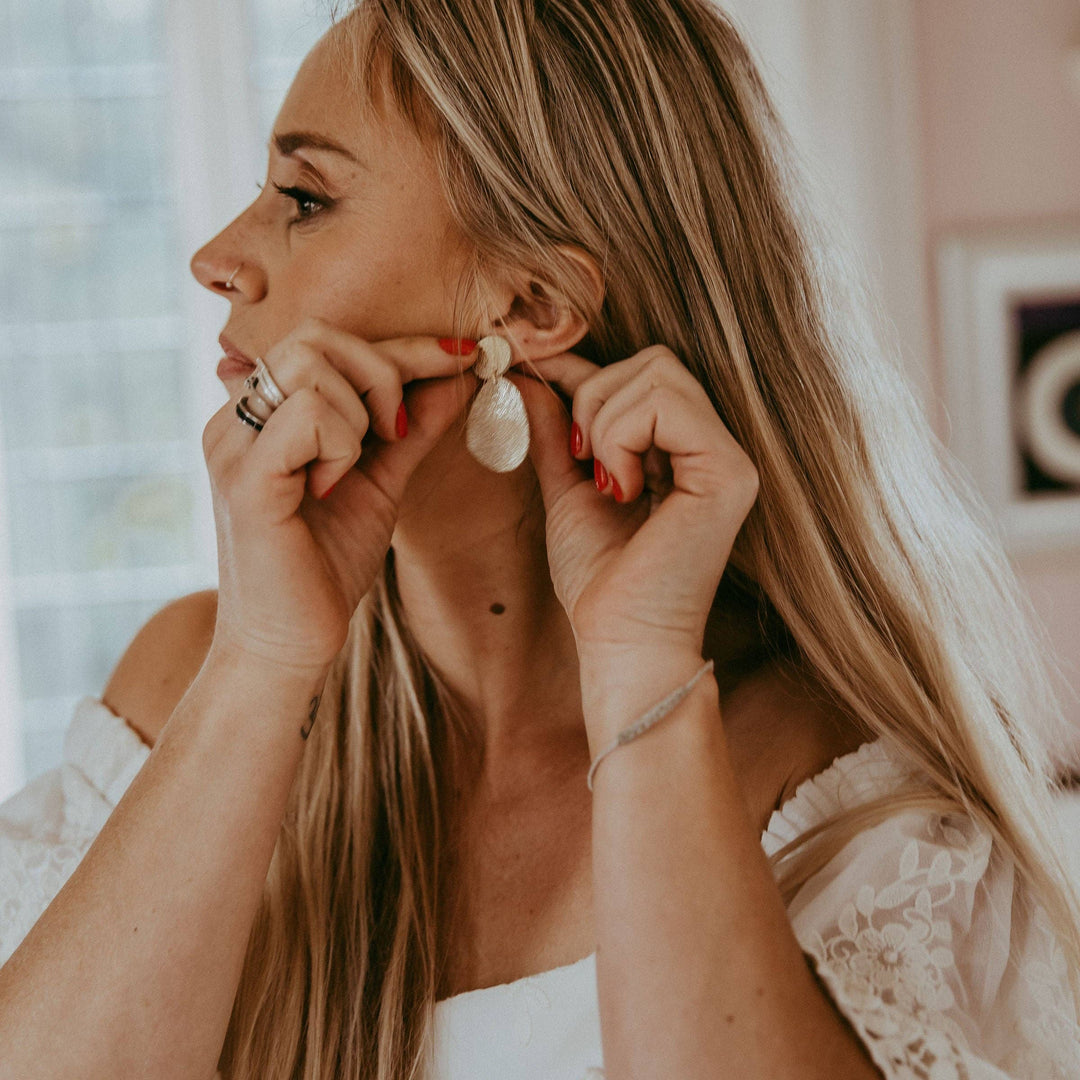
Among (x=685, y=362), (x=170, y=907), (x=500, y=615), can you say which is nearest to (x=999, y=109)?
(x=685, y=362)

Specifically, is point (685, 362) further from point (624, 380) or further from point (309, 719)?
point (309, 719)

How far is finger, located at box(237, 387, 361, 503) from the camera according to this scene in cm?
89

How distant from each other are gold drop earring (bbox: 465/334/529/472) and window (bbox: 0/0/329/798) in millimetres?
2045

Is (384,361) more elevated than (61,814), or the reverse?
(384,361)

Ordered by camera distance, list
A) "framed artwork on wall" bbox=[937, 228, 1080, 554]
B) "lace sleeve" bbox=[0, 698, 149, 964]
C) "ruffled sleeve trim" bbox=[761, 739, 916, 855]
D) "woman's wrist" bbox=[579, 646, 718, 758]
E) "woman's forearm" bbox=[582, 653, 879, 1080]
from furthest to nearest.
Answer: "framed artwork on wall" bbox=[937, 228, 1080, 554]
"lace sleeve" bbox=[0, 698, 149, 964]
"ruffled sleeve trim" bbox=[761, 739, 916, 855]
"woman's wrist" bbox=[579, 646, 718, 758]
"woman's forearm" bbox=[582, 653, 879, 1080]

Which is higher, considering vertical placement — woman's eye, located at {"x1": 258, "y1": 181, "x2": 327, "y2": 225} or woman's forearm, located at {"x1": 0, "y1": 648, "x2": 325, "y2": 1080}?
woman's eye, located at {"x1": 258, "y1": 181, "x2": 327, "y2": 225}

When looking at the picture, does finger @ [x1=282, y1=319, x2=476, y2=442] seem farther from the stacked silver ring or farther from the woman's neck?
the woman's neck

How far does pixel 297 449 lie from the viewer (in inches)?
35.0

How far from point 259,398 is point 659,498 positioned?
1.17 feet

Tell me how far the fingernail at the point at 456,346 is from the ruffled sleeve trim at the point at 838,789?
509 mm

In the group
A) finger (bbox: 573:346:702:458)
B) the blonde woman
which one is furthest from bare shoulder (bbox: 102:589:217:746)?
finger (bbox: 573:346:702:458)

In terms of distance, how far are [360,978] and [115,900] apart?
276 mm

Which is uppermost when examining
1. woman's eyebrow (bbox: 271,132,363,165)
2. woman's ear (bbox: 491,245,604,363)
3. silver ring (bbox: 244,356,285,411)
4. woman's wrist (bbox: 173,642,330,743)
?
woman's eyebrow (bbox: 271,132,363,165)

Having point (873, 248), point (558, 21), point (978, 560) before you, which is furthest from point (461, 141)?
point (873, 248)
